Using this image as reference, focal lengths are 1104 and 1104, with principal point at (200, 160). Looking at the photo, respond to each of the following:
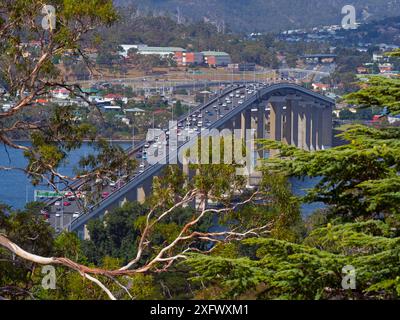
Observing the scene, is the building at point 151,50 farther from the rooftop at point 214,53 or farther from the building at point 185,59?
the rooftop at point 214,53

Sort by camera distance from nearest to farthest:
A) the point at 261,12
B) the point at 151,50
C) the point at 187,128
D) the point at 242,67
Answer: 1. the point at 187,128
2. the point at 151,50
3. the point at 242,67
4. the point at 261,12

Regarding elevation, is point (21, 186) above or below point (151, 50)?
below

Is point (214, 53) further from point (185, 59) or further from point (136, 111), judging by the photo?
point (136, 111)

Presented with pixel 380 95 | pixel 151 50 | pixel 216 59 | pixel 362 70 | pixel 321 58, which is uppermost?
pixel 380 95

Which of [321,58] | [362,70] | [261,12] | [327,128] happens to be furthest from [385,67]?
[261,12]

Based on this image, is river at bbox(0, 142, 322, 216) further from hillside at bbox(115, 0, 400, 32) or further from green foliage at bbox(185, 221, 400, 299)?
hillside at bbox(115, 0, 400, 32)

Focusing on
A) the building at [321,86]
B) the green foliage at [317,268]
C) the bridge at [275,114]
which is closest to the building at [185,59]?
the building at [321,86]

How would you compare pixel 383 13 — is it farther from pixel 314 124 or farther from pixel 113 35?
pixel 314 124
